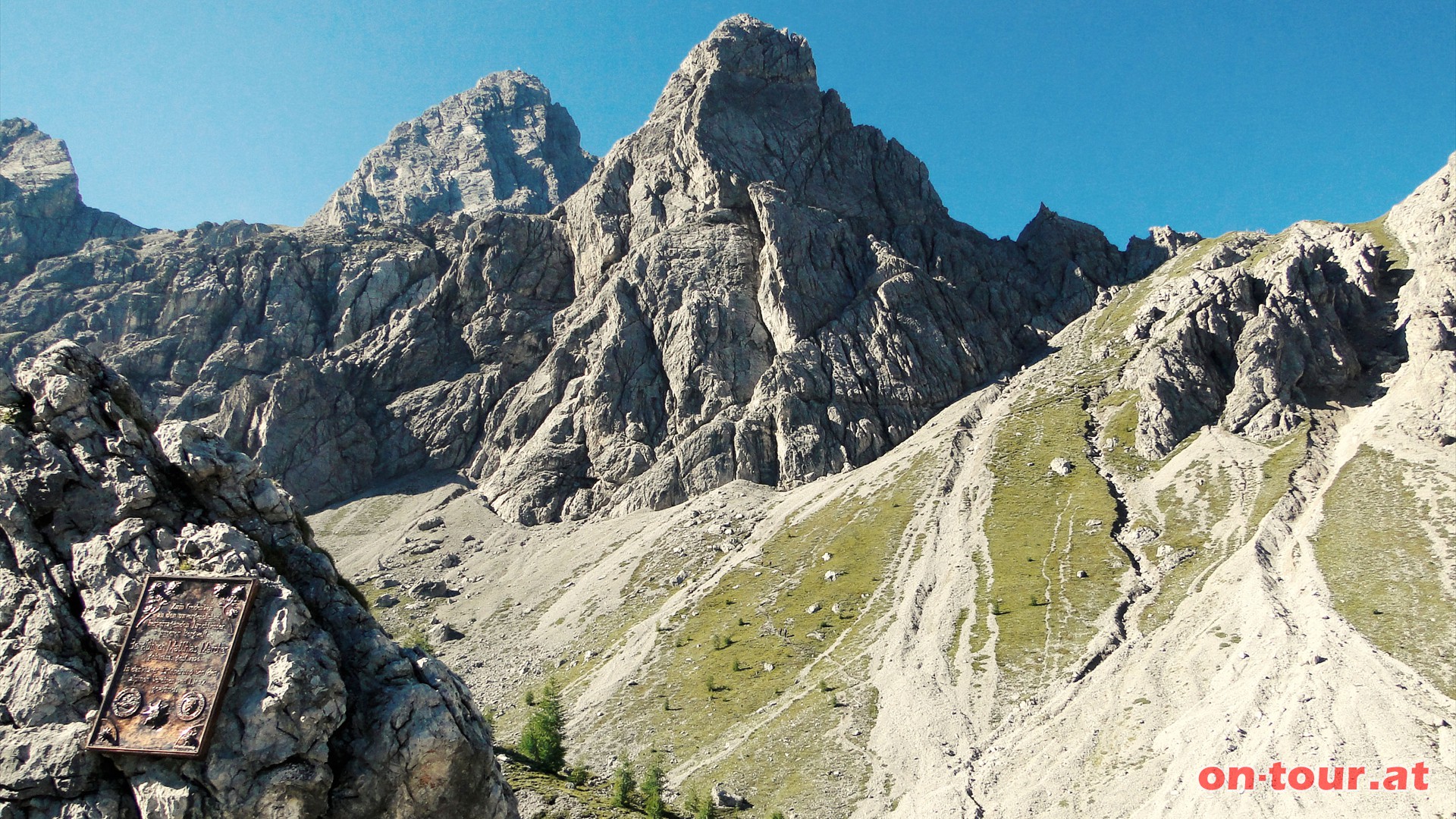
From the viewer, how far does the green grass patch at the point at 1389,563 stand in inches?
2589

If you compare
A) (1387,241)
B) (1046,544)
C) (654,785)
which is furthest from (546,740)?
(1387,241)

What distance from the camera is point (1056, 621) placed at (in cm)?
9006

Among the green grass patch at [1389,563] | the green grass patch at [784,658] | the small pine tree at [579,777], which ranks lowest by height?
the small pine tree at [579,777]

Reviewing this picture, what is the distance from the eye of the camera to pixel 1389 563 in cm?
7944

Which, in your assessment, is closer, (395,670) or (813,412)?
(395,670)

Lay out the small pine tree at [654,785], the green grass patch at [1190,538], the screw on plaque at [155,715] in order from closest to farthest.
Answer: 1. the screw on plaque at [155,715]
2. the small pine tree at [654,785]
3. the green grass patch at [1190,538]

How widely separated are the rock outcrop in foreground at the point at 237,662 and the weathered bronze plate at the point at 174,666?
536mm

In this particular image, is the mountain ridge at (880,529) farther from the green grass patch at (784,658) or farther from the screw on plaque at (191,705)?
the screw on plaque at (191,705)

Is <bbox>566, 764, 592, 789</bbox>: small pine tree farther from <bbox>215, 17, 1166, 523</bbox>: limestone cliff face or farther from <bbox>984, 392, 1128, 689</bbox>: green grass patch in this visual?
<bbox>215, 17, 1166, 523</bbox>: limestone cliff face

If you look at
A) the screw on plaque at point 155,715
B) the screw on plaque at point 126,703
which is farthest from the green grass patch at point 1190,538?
the screw on plaque at point 126,703

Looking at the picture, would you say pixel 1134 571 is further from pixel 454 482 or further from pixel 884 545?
pixel 454 482

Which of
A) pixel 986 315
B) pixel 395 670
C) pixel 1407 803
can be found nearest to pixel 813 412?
pixel 986 315

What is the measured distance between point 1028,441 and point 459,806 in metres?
133

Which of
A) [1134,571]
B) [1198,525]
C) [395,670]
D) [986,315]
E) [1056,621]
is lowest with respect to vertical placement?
[395,670]
